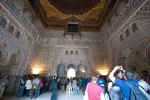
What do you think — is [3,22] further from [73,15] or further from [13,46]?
[73,15]

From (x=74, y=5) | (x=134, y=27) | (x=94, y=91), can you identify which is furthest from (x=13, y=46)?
(x=134, y=27)

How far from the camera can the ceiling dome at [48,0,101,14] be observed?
1025cm

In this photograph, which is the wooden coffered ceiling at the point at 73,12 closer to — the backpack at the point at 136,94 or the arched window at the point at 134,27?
the arched window at the point at 134,27

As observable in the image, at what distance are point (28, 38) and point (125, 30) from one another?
29.3 feet

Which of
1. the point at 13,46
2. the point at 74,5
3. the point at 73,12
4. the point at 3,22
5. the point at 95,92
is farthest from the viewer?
the point at 73,12

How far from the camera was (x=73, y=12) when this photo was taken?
37.3ft

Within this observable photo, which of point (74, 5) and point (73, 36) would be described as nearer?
point (74, 5)

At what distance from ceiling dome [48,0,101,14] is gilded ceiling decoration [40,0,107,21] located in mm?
373

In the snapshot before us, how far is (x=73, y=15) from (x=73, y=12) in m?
0.61

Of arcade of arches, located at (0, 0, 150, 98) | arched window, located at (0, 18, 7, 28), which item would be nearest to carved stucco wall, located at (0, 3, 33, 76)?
arcade of arches, located at (0, 0, 150, 98)

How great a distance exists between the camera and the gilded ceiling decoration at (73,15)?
10.00 metres

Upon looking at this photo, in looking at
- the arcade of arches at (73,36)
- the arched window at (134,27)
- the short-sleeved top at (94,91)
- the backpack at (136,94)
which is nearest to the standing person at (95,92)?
the short-sleeved top at (94,91)

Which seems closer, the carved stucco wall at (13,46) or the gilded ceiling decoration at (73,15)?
the carved stucco wall at (13,46)

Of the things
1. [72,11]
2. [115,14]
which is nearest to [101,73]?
[115,14]
